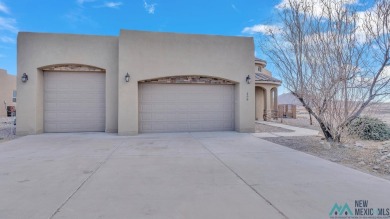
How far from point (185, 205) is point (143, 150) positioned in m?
4.04

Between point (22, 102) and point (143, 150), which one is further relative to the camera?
point (22, 102)

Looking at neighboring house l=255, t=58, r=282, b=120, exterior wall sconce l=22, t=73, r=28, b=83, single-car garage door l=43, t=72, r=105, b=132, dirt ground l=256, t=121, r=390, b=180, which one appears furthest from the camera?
neighboring house l=255, t=58, r=282, b=120

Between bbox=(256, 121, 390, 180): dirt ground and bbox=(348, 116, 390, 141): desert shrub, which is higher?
bbox=(348, 116, 390, 141): desert shrub

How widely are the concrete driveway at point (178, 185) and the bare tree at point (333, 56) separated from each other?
7.28 feet

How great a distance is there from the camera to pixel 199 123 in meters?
11.4

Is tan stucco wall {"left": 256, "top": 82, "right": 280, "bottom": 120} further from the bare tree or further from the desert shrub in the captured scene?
the bare tree

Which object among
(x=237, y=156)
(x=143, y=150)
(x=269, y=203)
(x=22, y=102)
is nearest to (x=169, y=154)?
(x=143, y=150)

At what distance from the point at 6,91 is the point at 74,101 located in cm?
1741

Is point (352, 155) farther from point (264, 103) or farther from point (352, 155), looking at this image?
point (264, 103)

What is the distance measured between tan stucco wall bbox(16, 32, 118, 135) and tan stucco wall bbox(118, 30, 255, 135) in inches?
35.8

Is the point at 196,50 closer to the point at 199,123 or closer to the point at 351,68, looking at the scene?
the point at 199,123

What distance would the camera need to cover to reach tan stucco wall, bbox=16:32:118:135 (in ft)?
33.2

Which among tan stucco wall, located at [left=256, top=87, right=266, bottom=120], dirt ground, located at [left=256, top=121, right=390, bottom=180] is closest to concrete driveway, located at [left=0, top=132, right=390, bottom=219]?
dirt ground, located at [left=256, top=121, right=390, bottom=180]

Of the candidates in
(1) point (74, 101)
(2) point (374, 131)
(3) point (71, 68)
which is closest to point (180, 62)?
(3) point (71, 68)
